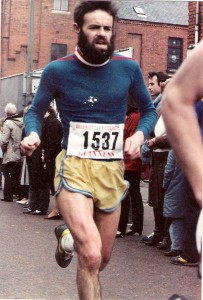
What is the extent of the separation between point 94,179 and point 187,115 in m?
2.13

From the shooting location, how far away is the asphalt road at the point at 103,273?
207 inches

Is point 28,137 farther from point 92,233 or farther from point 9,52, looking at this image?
A: point 9,52

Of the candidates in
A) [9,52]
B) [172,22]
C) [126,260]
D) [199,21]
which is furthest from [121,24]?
[126,260]

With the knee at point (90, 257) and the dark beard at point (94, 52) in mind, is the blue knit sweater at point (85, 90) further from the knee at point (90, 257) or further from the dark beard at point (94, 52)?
the knee at point (90, 257)

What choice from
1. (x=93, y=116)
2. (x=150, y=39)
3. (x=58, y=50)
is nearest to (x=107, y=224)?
(x=93, y=116)

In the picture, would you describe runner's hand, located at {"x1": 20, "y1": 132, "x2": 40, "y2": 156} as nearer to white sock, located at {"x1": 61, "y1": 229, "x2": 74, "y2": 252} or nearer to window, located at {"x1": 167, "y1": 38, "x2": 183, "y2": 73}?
white sock, located at {"x1": 61, "y1": 229, "x2": 74, "y2": 252}

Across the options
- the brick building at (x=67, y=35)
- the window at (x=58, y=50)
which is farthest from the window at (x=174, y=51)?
the window at (x=58, y=50)

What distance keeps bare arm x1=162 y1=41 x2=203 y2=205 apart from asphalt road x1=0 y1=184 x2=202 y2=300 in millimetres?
3285

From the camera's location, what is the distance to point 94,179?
384 centimetres

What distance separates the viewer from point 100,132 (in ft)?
12.8

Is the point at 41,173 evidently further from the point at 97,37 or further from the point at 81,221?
the point at 81,221

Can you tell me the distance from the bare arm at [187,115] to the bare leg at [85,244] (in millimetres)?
1941

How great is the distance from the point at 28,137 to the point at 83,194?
1.15 ft

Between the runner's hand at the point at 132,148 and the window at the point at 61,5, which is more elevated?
the runner's hand at the point at 132,148
